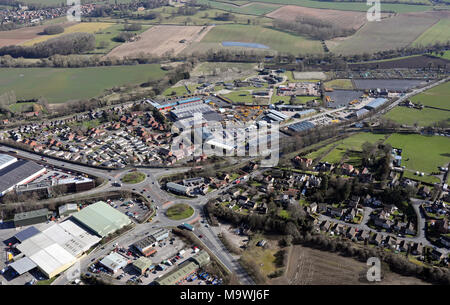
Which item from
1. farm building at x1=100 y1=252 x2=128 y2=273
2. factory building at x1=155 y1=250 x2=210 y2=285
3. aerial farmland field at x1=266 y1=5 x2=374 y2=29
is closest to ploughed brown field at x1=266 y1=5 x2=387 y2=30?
aerial farmland field at x1=266 y1=5 x2=374 y2=29

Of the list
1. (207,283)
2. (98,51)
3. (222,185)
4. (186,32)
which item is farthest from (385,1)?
(207,283)

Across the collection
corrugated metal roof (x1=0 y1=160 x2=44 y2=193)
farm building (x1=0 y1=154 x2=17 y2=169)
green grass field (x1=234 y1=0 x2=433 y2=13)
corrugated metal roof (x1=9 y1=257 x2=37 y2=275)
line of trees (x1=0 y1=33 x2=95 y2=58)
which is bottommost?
corrugated metal roof (x1=9 y1=257 x2=37 y2=275)

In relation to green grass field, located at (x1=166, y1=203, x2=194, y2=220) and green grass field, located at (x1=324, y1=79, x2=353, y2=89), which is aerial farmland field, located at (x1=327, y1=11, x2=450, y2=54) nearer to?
green grass field, located at (x1=324, y1=79, x2=353, y2=89)

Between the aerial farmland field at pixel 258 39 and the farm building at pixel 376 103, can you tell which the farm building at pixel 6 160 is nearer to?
the farm building at pixel 376 103

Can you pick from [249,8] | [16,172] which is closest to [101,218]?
[16,172]

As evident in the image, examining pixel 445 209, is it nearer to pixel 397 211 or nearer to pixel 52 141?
pixel 397 211

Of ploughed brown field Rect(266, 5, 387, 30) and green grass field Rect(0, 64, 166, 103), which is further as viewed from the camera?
ploughed brown field Rect(266, 5, 387, 30)

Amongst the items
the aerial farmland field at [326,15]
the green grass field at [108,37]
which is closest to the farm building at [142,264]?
the green grass field at [108,37]
